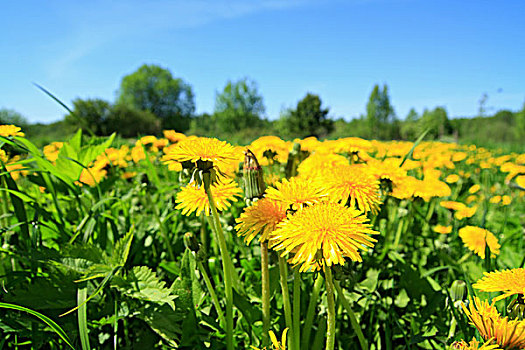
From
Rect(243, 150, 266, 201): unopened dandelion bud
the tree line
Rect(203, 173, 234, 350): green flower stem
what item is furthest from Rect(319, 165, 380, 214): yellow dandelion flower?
the tree line

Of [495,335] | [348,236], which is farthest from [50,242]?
[495,335]

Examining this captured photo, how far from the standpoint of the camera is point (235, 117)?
1480 inches

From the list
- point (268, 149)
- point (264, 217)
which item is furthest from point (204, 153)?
point (268, 149)

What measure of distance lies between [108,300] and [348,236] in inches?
34.2

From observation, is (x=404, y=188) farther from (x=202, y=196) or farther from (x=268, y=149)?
(x=202, y=196)

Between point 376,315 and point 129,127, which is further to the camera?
point 129,127

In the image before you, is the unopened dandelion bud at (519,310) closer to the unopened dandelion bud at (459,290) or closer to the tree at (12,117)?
the unopened dandelion bud at (459,290)

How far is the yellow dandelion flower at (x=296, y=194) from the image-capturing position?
615mm

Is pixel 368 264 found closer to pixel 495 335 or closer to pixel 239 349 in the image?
pixel 239 349

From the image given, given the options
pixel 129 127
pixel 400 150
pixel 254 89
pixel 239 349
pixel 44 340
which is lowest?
pixel 239 349

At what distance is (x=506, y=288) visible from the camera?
526 mm

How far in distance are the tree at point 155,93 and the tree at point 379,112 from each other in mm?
22919

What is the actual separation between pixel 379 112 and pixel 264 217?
3813cm

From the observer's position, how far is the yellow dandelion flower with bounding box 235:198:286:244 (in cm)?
60
